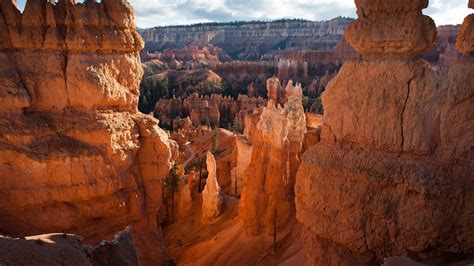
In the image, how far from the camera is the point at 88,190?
9.99 metres

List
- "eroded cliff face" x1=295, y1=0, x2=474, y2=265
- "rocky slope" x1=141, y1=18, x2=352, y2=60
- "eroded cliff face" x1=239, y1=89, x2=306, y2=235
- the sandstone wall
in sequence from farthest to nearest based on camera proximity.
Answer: "rocky slope" x1=141, y1=18, x2=352, y2=60
the sandstone wall
"eroded cliff face" x1=239, y1=89, x2=306, y2=235
"eroded cliff face" x1=295, y1=0, x2=474, y2=265

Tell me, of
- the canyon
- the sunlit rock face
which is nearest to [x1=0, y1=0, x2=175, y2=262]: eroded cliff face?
the canyon

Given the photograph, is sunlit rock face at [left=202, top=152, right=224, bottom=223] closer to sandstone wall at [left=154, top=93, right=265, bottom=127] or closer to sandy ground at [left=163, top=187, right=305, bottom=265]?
sandy ground at [left=163, top=187, right=305, bottom=265]

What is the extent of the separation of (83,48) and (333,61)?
7129cm

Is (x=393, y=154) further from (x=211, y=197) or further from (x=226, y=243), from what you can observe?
(x=211, y=197)

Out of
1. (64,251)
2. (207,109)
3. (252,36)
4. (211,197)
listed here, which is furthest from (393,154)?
(252,36)

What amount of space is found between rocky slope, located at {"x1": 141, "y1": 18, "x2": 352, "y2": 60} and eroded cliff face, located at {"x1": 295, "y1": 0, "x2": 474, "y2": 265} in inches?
4392

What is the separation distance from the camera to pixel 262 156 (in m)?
15.1

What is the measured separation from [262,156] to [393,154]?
8204 mm

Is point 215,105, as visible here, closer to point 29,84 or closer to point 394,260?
point 29,84

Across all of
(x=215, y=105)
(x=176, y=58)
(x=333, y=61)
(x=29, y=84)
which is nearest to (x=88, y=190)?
(x=29, y=84)

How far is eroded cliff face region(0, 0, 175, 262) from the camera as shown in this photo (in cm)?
937

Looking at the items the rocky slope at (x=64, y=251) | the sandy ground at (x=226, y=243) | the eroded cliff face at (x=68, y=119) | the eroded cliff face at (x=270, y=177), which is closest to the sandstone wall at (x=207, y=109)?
the sandy ground at (x=226, y=243)

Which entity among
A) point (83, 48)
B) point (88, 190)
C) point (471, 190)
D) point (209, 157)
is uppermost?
point (83, 48)
